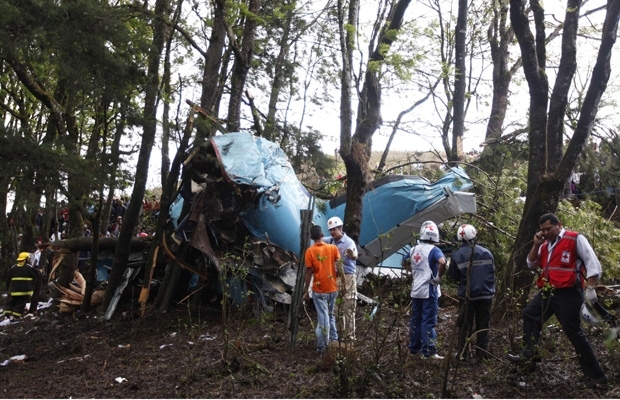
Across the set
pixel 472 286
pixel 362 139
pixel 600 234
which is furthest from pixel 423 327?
pixel 600 234

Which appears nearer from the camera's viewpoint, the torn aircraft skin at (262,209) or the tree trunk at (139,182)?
the torn aircraft skin at (262,209)

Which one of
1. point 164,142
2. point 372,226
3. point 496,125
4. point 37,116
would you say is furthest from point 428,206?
point 37,116

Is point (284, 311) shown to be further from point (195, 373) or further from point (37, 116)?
point (37, 116)

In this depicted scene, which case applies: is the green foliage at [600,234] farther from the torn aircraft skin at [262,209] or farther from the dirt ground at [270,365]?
the dirt ground at [270,365]

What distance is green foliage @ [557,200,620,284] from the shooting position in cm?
1042

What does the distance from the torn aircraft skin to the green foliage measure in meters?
1.68

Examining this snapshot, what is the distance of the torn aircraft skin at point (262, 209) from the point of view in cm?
1105

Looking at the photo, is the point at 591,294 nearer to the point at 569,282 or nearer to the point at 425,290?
the point at 569,282

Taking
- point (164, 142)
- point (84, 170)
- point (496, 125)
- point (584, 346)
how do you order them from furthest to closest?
point (496, 125) < point (164, 142) < point (84, 170) < point (584, 346)

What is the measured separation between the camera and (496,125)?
60.9 ft

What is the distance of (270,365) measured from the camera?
294 inches

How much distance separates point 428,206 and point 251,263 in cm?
344

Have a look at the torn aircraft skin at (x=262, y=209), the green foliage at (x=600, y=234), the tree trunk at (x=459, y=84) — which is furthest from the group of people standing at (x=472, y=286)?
the tree trunk at (x=459, y=84)

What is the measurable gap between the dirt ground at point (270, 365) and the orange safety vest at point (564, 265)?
0.78 meters
